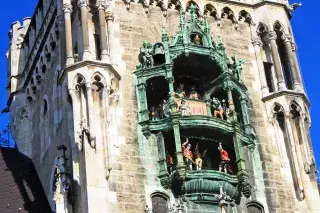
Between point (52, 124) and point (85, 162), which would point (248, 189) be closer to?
point (85, 162)

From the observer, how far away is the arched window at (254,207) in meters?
21.0

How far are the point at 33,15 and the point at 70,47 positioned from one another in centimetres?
571

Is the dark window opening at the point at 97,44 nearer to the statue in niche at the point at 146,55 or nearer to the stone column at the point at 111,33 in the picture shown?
the stone column at the point at 111,33

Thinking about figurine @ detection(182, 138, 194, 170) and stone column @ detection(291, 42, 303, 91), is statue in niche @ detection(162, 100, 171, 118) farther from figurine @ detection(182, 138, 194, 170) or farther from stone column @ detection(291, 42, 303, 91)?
stone column @ detection(291, 42, 303, 91)

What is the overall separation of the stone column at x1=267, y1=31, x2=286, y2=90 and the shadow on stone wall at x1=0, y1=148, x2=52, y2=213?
669cm

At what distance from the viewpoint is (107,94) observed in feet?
68.7

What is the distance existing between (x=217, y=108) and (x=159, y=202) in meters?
3.06

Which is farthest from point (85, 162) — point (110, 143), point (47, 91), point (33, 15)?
point (33, 15)

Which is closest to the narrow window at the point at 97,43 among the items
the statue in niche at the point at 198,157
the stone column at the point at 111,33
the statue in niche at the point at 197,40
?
the stone column at the point at 111,33

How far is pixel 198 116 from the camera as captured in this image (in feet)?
69.0

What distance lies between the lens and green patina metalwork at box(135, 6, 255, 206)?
20.4 meters

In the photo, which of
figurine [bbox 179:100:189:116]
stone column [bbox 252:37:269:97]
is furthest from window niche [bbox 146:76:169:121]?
stone column [bbox 252:37:269:97]

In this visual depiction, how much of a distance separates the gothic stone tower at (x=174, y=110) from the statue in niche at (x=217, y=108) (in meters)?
0.04

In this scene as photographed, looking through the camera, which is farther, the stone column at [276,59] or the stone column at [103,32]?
the stone column at [276,59]
